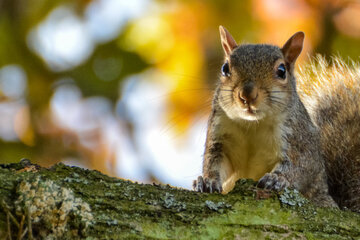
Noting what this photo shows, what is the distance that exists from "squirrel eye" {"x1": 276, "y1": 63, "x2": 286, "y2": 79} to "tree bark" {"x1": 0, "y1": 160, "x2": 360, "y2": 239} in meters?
1.00

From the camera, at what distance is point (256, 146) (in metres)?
2.96

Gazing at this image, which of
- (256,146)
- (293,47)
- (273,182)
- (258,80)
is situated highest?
(293,47)

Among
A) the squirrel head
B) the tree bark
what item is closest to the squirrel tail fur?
the squirrel head

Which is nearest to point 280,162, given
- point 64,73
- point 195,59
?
point 195,59

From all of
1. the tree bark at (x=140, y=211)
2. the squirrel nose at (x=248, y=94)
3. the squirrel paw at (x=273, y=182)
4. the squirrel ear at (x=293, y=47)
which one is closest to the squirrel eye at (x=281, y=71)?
the squirrel ear at (x=293, y=47)

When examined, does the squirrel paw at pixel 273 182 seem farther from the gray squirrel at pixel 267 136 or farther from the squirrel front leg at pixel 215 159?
the squirrel front leg at pixel 215 159

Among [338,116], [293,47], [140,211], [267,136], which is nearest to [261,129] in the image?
[267,136]

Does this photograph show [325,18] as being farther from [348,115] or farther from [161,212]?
[161,212]

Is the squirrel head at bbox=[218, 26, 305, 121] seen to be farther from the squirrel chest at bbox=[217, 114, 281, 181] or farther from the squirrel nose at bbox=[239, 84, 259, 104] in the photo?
the squirrel chest at bbox=[217, 114, 281, 181]

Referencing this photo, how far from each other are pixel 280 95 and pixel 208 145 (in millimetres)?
522

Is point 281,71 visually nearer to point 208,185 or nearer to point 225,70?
point 225,70

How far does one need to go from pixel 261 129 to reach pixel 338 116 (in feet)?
2.94

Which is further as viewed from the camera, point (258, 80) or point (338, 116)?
point (338, 116)

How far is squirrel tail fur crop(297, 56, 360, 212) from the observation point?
11.0 feet
